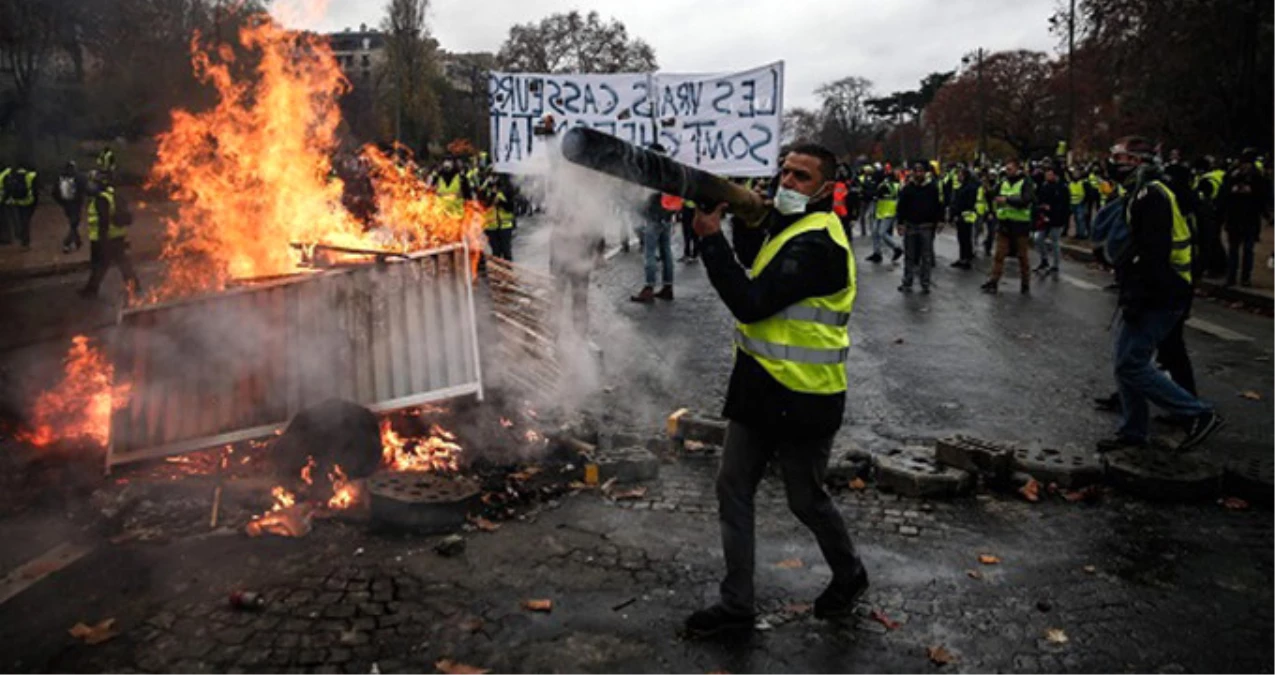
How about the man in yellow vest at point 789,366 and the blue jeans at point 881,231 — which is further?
the blue jeans at point 881,231

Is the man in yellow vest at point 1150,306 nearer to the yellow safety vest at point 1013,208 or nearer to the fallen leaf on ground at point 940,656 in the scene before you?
the fallen leaf on ground at point 940,656

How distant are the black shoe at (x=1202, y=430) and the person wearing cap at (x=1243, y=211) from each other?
9.42 meters

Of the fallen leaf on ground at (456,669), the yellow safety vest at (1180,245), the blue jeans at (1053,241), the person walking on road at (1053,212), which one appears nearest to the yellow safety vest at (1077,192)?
the person walking on road at (1053,212)

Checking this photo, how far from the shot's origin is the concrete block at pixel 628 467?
5547 mm

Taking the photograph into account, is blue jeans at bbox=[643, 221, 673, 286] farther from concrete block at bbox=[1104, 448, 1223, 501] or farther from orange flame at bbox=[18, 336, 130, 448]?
concrete block at bbox=[1104, 448, 1223, 501]

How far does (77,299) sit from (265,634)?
12.1 meters

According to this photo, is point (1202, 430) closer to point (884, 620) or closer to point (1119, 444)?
point (1119, 444)

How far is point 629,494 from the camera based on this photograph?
17.6 feet

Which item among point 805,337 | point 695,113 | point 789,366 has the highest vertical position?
point 695,113

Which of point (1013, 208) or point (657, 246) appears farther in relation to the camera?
point (1013, 208)

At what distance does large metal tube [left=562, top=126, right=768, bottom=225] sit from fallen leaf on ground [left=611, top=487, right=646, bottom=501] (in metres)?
2.27

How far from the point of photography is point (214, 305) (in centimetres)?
568

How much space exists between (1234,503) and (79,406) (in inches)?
316

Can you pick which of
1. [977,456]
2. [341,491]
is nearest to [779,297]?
[977,456]
